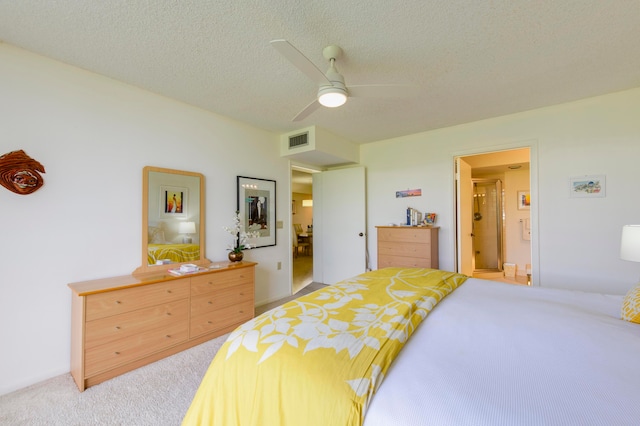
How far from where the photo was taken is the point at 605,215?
271 cm

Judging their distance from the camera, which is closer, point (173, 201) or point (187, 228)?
point (173, 201)

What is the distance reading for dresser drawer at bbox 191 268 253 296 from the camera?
2483mm

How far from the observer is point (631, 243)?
1.87m

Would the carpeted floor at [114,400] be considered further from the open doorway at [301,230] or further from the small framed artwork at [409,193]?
the small framed artwork at [409,193]

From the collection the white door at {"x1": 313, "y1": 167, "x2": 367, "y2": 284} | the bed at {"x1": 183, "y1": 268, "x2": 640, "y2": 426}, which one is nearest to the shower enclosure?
the white door at {"x1": 313, "y1": 167, "x2": 367, "y2": 284}

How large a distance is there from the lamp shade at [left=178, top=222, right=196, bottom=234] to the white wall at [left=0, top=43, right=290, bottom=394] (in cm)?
38

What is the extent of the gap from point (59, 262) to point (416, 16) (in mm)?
3101

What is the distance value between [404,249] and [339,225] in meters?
1.23

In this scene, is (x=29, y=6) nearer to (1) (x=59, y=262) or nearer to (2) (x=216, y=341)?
(1) (x=59, y=262)

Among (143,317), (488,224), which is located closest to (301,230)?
(488,224)

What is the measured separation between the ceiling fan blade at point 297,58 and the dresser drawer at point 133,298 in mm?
2024

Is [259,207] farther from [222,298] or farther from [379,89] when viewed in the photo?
[379,89]

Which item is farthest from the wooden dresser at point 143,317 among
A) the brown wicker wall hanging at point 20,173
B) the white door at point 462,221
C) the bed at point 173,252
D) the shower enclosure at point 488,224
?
the shower enclosure at point 488,224

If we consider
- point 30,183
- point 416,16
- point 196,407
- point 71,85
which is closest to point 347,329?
point 196,407
